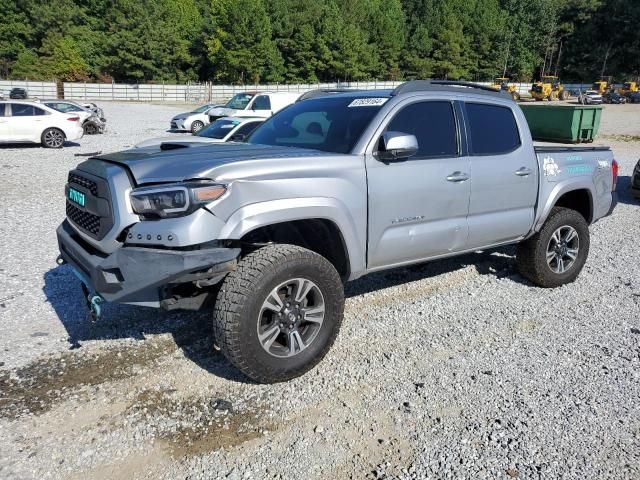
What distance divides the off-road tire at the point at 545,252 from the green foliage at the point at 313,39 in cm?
7353

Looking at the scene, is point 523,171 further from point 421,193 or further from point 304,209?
point 304,209

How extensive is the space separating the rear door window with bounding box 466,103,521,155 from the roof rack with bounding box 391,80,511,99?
0.17 m

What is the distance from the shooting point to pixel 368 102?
4.00 m

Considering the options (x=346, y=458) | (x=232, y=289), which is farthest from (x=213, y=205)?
(x=346, y=458)

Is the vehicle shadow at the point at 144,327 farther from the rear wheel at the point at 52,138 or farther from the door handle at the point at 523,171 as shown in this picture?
the rear wheel at the point at 52,138

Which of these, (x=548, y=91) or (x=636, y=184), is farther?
(x=548, y=91)

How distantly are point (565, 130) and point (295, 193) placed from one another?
761 inches

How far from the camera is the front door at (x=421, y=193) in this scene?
3641mm

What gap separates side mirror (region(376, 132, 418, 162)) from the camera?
3.46 metres

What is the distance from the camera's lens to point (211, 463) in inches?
102

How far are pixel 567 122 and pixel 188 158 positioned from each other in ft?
63.7

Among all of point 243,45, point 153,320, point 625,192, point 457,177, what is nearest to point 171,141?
point 153,320

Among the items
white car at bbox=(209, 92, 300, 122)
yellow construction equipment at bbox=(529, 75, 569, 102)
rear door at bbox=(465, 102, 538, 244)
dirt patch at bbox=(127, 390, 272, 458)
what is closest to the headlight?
dirt patch at bbox=(127, 390, 272, 458)

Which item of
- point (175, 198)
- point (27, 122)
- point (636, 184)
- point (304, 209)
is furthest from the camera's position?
point (27, 122)
